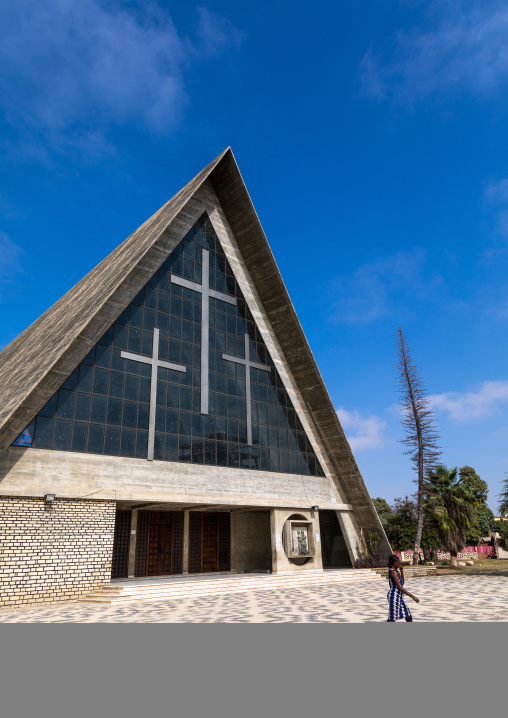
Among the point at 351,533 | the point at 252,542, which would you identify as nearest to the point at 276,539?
the point at 252,542

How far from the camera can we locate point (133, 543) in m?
23.8

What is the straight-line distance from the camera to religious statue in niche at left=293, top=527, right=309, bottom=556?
2495cm

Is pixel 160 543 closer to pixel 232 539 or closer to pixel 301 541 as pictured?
pixel 232 539

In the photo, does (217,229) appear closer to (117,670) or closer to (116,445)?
(116,445)

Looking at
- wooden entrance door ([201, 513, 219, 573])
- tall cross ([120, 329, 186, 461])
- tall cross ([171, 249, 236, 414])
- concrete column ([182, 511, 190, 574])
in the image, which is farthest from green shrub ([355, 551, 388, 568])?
tall cross ([120, 329, 186, 461])

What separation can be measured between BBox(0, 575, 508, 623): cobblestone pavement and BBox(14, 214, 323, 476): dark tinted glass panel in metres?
6.17

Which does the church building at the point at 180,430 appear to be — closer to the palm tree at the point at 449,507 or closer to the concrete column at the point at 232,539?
the concrete column at the point at 232,539

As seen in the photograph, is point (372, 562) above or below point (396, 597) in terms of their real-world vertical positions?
below

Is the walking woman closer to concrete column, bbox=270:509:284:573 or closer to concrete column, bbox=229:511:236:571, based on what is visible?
concrete column, bbox=270:509:284:573

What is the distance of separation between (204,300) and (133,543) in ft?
40.5

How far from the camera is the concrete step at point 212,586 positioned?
1750cm

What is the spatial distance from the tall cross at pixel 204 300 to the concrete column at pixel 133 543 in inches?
241

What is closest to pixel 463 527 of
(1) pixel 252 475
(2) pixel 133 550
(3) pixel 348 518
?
(3) pixel 348 518

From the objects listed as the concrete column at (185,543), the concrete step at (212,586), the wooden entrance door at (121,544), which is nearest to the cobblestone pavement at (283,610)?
the concrete step at (212,586)
